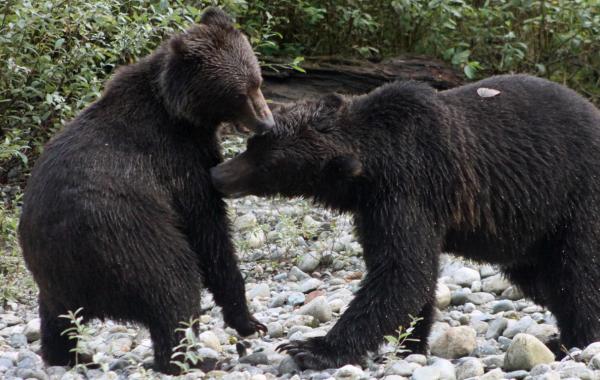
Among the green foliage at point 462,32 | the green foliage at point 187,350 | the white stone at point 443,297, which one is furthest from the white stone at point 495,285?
the green foliage at point 462,32

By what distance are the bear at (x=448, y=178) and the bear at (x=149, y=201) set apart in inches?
11.7

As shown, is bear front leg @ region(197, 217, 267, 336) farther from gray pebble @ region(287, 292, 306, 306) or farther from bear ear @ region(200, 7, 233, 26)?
gray pebble @ region(287, 292, 306, 306)

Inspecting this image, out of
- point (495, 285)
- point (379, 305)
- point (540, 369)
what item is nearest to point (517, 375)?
point (540, 369)

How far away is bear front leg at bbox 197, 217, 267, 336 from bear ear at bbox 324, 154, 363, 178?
0.74m

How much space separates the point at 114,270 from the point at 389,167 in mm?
1766

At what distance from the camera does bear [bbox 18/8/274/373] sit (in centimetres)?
591

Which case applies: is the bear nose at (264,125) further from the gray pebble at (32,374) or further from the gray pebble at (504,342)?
the gray pebble at (504,342)

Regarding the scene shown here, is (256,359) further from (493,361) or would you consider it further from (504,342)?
(504,342)

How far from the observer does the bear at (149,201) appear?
5.91 meters

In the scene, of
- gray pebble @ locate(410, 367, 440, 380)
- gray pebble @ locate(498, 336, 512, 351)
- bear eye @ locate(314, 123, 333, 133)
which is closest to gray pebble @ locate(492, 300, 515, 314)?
gray pebble @ locate(498, 336, 512, 351)

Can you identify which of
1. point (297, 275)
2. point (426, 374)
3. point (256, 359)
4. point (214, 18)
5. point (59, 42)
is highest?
point (214, 18)

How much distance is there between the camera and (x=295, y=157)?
21.3ft

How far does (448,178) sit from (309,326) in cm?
169

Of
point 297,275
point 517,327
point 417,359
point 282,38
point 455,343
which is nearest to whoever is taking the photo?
point 417,359
